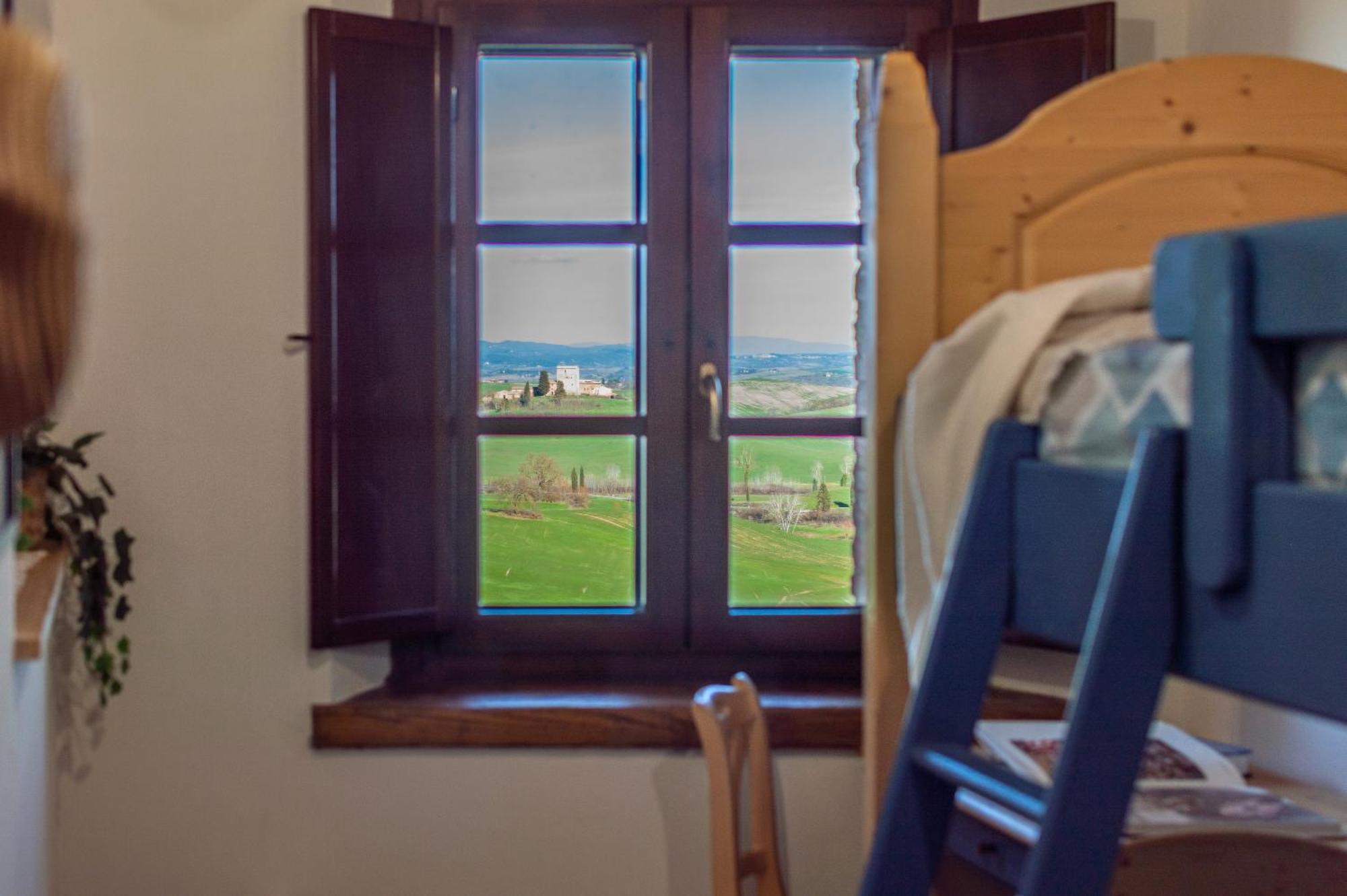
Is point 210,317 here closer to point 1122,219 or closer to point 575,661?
point 575,661

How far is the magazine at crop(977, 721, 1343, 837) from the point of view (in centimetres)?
179

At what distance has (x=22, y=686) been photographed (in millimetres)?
1980

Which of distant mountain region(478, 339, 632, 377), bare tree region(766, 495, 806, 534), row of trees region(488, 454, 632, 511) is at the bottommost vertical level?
bare tree region(766, 495, 806, 534)

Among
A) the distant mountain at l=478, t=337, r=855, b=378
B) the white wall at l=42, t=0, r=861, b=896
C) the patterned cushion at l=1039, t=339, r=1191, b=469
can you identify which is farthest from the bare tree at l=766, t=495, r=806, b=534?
the patterned cushion at l=1039, t=339, r=1191, b=469

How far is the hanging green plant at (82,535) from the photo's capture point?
95.2 inches

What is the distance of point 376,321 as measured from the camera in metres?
2.73

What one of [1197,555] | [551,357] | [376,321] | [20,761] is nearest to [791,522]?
[551,357]

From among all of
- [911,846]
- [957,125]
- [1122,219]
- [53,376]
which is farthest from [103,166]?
[53,376]

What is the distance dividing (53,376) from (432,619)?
8.72 ft

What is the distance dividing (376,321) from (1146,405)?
1.94m

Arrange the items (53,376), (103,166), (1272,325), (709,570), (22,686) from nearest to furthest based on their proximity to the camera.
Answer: (53,376)
(1272,325)
(22,686)
(103,166)
(709,570)

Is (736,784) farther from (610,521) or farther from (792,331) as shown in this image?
(792,331)

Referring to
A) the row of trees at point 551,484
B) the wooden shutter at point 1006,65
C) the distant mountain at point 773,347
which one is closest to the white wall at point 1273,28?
the wooden shutter at point 1006,65

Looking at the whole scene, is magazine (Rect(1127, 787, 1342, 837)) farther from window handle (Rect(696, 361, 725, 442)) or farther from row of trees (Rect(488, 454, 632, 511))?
row of trees (Rect(488, 454, 632, 511))
